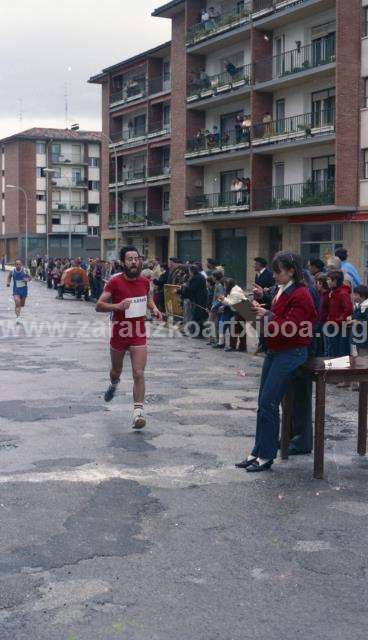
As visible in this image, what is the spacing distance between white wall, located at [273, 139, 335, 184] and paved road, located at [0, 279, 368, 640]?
2654cm

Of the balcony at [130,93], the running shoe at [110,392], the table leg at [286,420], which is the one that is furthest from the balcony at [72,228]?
the table leg at [286,420]

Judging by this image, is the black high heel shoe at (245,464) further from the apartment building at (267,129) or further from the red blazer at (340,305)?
the apartment building at (267,129)

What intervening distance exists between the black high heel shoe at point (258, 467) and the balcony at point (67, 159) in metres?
85.4

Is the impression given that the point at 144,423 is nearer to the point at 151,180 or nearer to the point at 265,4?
the point at 265,4

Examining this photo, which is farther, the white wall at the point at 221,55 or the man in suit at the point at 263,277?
the white wall at the point at 221,55

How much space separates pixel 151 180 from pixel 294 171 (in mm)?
15338

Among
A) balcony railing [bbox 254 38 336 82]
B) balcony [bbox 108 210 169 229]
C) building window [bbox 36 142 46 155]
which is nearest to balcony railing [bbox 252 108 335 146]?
balcony railing [bbox 254 38 336 82]

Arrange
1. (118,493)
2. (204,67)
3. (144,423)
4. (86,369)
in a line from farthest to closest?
(204,67) < (86,369) < (144,423) < (118,493)

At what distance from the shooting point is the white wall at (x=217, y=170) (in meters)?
41.9

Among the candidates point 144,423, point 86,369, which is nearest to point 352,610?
point 144,423

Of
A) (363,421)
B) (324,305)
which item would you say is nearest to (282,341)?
(363,421)

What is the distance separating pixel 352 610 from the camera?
441 cm

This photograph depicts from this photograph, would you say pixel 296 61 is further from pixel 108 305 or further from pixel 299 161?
pixel 108 305

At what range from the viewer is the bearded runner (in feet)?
30.5
